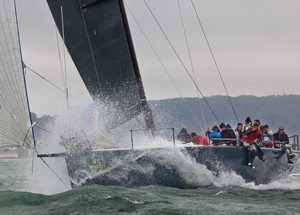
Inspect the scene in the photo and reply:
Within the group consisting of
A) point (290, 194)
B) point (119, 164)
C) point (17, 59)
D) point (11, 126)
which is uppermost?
point (17, 59)

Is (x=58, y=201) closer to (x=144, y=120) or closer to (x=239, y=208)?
(x=239, y=208)

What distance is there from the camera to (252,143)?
464 inches

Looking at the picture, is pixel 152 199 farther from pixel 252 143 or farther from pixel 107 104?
pixel 107 104

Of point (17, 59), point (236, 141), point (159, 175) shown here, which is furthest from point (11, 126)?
point (236, 141)

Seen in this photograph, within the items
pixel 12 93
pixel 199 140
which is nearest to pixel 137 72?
pixel 199 140

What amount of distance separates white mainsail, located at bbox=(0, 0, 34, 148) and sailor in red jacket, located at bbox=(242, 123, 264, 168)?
4307 millimetres

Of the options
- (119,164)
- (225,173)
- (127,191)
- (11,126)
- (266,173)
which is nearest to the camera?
(11,126)

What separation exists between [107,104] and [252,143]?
313 cm

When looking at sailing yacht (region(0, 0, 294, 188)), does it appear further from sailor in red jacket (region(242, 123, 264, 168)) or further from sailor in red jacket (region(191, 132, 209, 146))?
sailor in red jacket (region(191, 132, 209, 146))

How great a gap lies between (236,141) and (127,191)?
3450mm

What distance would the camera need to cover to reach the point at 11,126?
9.11m

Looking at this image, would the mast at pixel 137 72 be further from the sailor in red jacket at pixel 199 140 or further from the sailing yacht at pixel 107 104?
the sailor in red jacket at pixel 199 140

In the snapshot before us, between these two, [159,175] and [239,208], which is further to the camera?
[159,175]

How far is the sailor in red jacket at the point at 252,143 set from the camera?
11.6 meters
